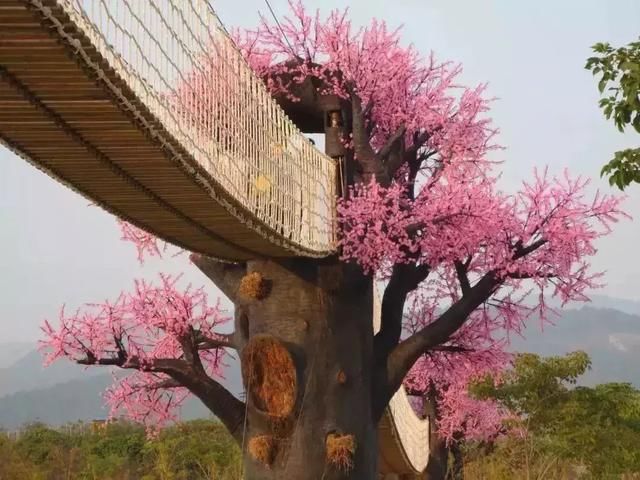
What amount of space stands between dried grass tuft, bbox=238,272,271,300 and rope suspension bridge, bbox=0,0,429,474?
13.3 inches

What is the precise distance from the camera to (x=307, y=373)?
6262 mm

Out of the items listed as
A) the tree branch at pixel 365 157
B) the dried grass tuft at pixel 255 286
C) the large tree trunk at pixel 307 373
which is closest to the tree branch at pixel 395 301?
the large tree trunk at pixel 307 373

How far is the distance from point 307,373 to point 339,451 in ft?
2.07

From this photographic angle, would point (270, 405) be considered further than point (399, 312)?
No

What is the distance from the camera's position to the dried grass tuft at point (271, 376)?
617 centimetres

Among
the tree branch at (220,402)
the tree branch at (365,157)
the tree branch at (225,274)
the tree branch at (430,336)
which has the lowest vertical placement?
the tree branch at (220,402)

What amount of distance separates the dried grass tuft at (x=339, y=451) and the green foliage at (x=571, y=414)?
17.0 feet

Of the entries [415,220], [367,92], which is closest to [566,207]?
[415,220]

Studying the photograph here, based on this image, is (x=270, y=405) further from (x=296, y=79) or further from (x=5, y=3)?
(x=5, y=3)

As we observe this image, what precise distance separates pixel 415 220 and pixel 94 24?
15.3 ft

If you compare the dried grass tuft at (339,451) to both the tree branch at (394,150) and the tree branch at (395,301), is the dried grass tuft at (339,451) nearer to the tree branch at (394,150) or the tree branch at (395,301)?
the tree branch at (395,301)

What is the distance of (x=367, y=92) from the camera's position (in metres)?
7.31

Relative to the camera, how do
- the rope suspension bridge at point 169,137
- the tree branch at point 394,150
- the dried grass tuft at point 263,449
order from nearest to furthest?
1. the rope suspension bridge at point 169,137
2. the dried grass tuft at point 263,449
3. the tree branch at point 394,150

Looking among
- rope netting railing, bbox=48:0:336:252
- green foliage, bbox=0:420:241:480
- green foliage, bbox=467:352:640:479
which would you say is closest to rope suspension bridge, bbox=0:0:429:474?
rope netting railing, bbox=48:0:336:252
